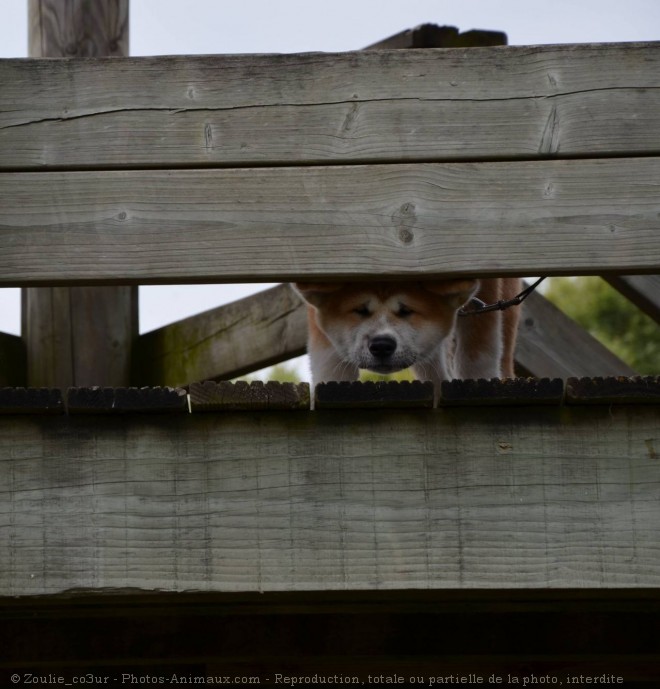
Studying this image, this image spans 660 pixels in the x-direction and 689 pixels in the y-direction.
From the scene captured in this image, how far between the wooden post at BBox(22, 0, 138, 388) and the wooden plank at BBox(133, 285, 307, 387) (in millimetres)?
159

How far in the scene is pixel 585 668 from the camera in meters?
3.48

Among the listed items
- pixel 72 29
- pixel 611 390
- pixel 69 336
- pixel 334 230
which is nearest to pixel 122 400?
pixel 334 230

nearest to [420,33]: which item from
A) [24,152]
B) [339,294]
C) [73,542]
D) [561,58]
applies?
[339,294]

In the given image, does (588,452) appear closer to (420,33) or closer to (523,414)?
(523,414)

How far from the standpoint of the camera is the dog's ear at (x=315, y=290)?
5023mm

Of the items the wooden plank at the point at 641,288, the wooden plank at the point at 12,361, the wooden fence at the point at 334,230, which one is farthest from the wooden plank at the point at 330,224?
the wooden plank at the point at 12,361

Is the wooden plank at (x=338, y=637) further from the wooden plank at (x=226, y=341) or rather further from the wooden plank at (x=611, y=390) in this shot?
the wooden plank at (x=226, y=341)

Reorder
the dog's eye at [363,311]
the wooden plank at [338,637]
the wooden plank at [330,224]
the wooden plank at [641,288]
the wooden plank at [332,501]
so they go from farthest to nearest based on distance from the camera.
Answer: the wooden plank at [641,288]
the dog's eye at [363,311]
the wooden plank at [338,637]
the wooden plank at [330,224]
the wooden plank at [332,501]

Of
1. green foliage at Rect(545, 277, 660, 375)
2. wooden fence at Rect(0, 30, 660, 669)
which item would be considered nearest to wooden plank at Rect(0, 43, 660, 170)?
wooden fence at Rect(0, 30, 660, 669)

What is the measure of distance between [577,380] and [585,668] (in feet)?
4.27

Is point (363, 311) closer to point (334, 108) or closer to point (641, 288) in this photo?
point (641, 288)

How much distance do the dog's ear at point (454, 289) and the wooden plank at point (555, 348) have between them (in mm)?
1211

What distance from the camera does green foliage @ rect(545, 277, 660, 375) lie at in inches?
904

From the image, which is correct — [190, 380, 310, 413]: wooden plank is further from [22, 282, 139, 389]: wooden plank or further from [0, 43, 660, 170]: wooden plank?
[22, 282, 139, 389]: wooden plank
